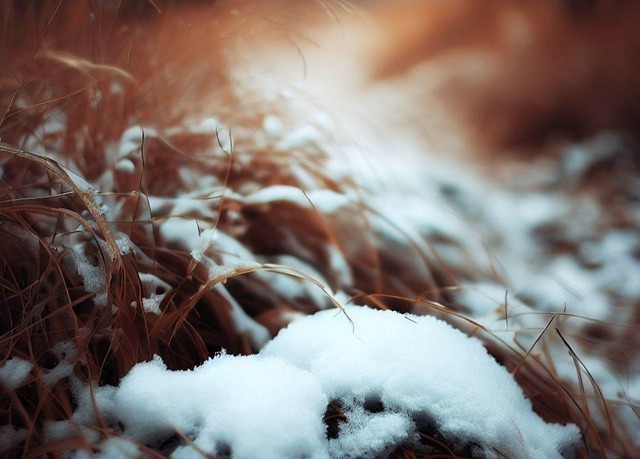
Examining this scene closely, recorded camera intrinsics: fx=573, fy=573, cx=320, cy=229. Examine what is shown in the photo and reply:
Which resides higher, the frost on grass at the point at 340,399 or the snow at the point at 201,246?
the snow at the point at 201,246

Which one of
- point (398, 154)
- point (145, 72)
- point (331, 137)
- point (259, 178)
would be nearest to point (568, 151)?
point (398, 154)

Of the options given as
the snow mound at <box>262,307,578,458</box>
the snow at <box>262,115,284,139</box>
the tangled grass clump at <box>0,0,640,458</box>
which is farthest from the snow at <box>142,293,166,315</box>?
the snow at <box>262,115,284,139</box>

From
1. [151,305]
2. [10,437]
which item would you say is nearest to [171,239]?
[151,305]

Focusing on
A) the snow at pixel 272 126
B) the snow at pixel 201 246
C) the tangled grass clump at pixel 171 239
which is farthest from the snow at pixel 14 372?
the snow at pixel 272 126

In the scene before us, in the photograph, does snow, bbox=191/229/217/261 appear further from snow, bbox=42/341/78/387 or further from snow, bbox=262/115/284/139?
snow, bbox=262/115/284/139

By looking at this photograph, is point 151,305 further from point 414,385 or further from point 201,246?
point 414,385

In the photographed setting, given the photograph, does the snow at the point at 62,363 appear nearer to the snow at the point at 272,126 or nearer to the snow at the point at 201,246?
the snow at the point at 201,246

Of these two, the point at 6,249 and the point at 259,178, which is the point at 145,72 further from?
the point at 6,249

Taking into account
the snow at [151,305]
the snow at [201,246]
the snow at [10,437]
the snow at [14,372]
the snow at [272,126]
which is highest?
the snow at [272,126]
